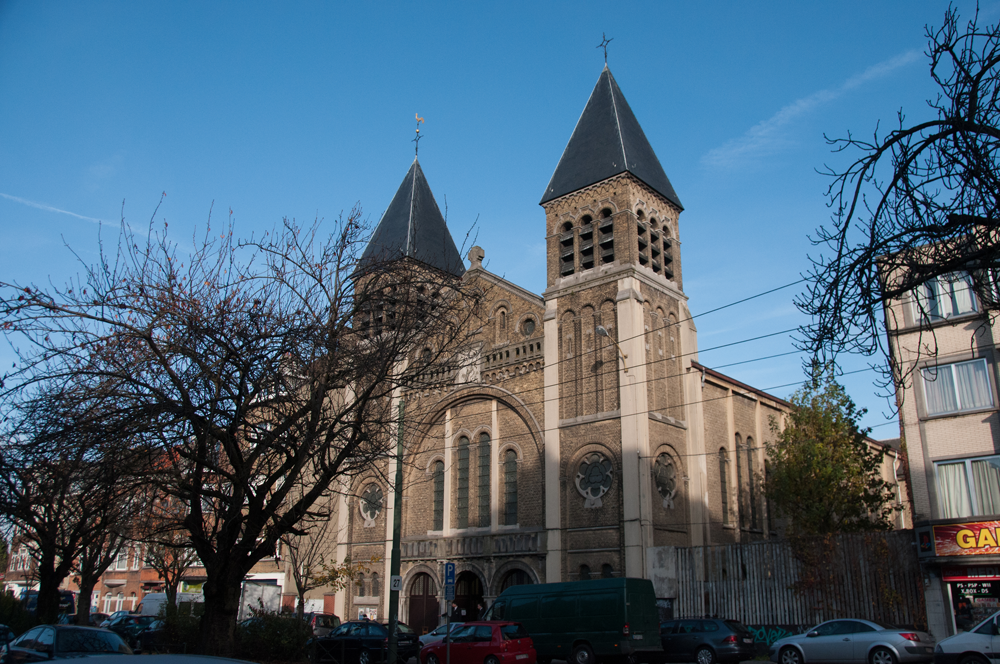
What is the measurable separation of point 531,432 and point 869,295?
22.4 m

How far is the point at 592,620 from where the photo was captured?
63.9ft

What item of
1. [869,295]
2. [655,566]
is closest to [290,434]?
[869,295]

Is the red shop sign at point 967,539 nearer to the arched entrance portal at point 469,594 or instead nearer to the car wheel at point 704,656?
the car wheel at point 704,656

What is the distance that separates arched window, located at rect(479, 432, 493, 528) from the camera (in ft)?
99.4

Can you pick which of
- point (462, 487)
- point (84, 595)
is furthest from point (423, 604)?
point (84, 595)

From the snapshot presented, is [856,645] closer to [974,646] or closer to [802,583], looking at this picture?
[974,646]

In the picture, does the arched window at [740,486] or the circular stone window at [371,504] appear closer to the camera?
the arched window at [740,486]

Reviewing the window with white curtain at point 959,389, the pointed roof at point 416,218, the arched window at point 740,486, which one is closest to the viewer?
the window with white curtain at point 959,389

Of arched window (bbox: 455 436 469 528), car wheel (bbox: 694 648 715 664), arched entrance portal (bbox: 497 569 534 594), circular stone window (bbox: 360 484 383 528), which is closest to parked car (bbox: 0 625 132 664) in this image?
car wheel (bbox: 694 648 715 664)

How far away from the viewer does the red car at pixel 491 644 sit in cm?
1797

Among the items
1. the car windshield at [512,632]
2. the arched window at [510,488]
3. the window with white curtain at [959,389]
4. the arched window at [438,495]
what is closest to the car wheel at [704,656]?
the car windshield at [512,632]

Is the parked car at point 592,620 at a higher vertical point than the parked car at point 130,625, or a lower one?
higher

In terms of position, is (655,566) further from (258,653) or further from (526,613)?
(258,653)

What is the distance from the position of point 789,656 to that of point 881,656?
2.20 metres
